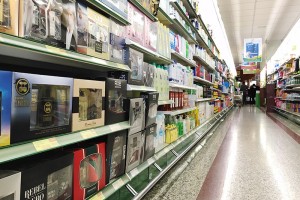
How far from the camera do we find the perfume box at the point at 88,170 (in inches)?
52.4

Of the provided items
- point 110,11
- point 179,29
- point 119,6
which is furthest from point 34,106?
point 179,29

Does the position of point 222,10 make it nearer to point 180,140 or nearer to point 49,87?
point 180,140

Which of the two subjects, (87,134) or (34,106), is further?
(87,134)

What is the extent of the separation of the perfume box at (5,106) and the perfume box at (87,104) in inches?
14.9

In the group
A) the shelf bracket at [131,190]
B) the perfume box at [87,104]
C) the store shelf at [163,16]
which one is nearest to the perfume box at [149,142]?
the shelf bracket at [131,190]

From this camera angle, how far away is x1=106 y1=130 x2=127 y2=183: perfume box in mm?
1654

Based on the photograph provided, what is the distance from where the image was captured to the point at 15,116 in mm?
951

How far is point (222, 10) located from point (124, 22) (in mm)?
8423

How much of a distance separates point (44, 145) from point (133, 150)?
1.01 metres

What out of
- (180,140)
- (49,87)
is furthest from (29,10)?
(180,140)

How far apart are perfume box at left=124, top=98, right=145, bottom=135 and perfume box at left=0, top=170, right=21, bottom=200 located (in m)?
0.97

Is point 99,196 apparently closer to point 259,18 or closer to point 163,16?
point 163,16

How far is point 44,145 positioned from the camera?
3.48ft

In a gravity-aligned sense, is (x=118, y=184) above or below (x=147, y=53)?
below
